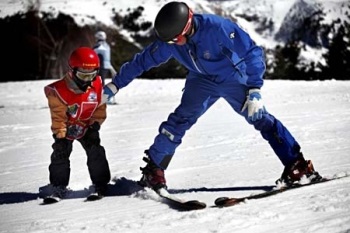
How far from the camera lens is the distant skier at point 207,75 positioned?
3555 mm

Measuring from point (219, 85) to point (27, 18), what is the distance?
25588mm

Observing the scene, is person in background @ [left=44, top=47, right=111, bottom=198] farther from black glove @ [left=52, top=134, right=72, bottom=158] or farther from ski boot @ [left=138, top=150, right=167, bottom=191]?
ski boot @ [left=138, top=150, right=167, bottom=191]

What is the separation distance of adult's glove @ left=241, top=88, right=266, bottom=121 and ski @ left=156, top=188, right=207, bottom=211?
846mm

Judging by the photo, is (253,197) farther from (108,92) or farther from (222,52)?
(108,92)

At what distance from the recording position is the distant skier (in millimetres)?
3555

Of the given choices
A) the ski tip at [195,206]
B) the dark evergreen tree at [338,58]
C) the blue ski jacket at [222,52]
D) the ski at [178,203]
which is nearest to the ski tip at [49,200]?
the ski at [178,203]

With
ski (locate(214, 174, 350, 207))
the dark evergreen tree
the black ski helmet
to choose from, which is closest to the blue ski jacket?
the black ski helmet

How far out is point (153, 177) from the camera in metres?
3.96

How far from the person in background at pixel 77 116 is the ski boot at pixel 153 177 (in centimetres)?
34

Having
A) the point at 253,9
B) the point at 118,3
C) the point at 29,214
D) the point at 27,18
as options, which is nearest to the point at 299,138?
the point at 29,214

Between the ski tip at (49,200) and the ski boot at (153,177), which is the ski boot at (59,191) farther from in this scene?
the ski boot at (153,177)

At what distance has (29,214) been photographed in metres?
3.50

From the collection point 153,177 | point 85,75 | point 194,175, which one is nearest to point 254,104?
point 153,177

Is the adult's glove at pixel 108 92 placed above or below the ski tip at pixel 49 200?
above
